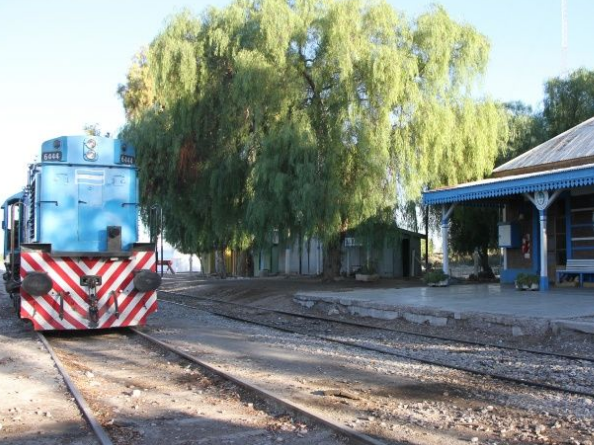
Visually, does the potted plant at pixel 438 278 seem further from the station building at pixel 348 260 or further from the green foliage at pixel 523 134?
the green foliage at pixel 523 134

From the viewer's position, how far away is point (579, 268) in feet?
60.7

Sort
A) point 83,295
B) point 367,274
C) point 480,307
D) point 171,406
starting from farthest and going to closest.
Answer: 1. point 367,274
2. point 480,307
3. point 83,295
4. point 171,406

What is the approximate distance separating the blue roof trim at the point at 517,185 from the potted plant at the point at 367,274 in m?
6.26

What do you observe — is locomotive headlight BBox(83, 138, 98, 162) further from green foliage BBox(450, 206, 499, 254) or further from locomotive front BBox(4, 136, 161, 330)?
green foliage BBox(450, 206, 499, 254)

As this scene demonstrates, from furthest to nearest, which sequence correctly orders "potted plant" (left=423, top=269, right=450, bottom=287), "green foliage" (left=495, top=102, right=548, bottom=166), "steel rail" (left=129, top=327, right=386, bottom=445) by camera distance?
"green foliage" (left=495, top=102, right=548, bottom=166) < "potted plant" (left=423, top=269, right=450, bottom=287) < "steel rail" (left=129, top=327, right=386, bottom=445)

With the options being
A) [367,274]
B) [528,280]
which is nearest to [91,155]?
[528,280]

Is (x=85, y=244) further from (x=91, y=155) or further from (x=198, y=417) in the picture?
(x=198, y=417)

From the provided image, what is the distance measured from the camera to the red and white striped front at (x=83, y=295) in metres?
10.9

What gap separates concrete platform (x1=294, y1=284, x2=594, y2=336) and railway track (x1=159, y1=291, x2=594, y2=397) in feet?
3.99

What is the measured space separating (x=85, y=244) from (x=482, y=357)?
751cm

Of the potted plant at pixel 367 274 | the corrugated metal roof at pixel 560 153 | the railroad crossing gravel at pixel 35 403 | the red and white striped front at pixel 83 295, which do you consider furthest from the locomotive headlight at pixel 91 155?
the potted plant at pixel 367 274

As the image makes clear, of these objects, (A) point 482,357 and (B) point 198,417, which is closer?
(B) point 198,417

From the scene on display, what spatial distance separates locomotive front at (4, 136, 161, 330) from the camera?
10953 mm

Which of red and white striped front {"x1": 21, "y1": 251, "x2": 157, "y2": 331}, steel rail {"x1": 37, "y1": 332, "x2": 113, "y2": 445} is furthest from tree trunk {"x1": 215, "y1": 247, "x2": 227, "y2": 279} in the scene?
steel rail {"x1": 37, "y1": 332, "x2": 113, "y2": 445}
